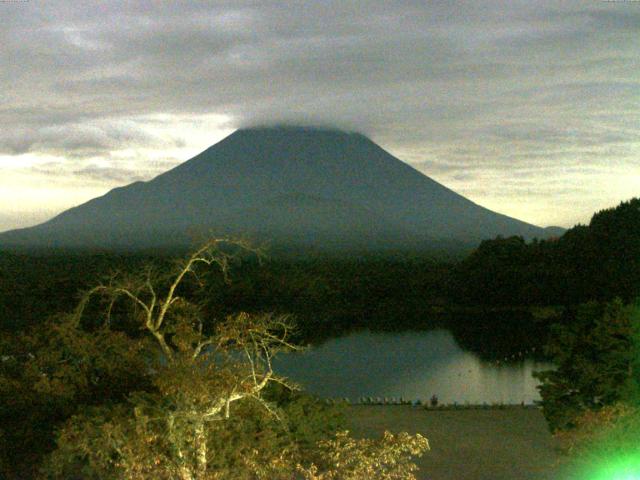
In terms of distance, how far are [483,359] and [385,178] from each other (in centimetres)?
7045

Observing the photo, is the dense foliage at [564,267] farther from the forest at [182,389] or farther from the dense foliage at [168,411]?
the dense foliage at [168,411]

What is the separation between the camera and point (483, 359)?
88.9ft

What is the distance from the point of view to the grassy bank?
1020cm

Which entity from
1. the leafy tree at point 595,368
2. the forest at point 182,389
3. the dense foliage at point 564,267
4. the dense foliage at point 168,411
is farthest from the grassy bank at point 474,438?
the dense foliage at point 564,267

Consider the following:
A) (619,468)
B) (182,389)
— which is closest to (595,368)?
(619,468)

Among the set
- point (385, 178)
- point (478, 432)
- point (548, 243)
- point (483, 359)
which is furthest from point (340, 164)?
point (478, 432)

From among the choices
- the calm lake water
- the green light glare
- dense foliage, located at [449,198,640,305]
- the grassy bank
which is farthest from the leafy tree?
dense foliage, located at [449,198,640,305]

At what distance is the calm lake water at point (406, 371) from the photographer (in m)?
Result: 21.5

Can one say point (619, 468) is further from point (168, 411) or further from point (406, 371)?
point (406, 371)

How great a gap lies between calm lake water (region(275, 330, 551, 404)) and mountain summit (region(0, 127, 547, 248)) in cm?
5694

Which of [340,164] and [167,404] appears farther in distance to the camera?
[340,164]

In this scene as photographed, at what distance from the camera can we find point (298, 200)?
93.5m

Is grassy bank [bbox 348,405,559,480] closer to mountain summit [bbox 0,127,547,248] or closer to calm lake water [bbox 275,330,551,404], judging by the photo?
calm lake water [bbox 275,330,551,404]

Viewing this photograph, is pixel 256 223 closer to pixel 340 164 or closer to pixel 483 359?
pixel 340 164
